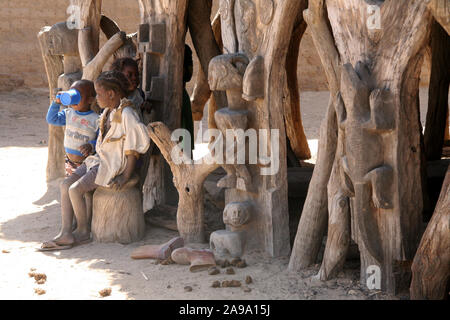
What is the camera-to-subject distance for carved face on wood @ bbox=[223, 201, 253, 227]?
16.7 feet

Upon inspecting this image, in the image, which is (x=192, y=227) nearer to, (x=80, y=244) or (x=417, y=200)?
(x=80, y=244)

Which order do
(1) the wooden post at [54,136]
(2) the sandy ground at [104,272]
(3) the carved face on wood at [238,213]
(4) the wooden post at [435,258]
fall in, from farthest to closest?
1. (1) the wooden post at [54,136]
2. (3) the carved face on wood at [238,213]
3. (2) the sandy ground at [104,272]
4. (4) the wooden post at [435,258]

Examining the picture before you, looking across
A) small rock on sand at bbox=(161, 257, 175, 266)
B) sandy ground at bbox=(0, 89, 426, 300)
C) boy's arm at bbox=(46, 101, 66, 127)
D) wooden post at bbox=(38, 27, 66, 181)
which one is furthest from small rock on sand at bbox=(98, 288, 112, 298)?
wooden post at bbox=(38, 27, 66, 181)

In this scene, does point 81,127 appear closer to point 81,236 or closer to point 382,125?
point 81,236

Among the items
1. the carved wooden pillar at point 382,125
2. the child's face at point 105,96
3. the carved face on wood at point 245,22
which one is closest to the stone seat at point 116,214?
the child's face at point 105,96

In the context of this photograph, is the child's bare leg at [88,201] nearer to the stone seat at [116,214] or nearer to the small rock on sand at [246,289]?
the stone seat at [116,214]

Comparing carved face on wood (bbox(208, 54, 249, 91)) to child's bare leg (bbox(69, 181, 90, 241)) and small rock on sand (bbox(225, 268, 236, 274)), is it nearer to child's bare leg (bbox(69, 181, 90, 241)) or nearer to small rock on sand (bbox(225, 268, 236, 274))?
small rock on sand (bbox(225, 268, 236, 274))

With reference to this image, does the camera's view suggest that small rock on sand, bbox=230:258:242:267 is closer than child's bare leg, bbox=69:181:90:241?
Yes

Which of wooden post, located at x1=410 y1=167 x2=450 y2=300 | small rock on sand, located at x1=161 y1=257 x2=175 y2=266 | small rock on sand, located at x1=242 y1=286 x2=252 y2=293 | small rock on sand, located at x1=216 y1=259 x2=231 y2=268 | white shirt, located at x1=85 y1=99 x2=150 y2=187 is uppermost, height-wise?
white shirt, located at x1=85 y1=99 x2=150 y2=187

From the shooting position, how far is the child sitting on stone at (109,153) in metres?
5.57

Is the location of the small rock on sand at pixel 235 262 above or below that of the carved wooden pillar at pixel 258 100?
below

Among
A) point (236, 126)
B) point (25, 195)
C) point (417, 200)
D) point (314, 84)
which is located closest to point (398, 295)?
point (417, 200)

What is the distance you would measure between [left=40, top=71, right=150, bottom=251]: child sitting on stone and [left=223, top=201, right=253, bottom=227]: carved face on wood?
942 millimetres

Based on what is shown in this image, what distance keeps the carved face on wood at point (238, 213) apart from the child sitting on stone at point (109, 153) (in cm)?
94
